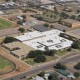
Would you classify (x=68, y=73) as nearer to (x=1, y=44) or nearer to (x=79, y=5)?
(x=1, y=44)

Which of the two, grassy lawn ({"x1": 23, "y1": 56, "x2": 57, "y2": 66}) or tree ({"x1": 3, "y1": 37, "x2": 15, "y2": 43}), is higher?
tree ({"x1": 3, "y1": 37, "x2": 15, "y2": 43})

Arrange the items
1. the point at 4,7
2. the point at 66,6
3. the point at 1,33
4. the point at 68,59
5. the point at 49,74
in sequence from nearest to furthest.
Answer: the point at 49,74 < the point at 68,59 < the point at 1,33 < the point at 4,7 < the point at 66,6

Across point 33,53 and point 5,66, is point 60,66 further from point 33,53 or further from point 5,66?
point 5,66

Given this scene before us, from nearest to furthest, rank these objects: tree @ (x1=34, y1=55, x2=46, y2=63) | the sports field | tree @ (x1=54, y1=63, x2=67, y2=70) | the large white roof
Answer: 1. the sports field
2. tree @ (x1=54, y1=63, x2=67, y2=70)
3. tree @ (x1=34, y1=55, x2=46, y2=63)
4. the large white roof

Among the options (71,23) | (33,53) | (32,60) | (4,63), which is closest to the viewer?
(4,63)

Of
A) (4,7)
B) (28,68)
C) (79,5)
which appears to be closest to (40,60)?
(28,68)

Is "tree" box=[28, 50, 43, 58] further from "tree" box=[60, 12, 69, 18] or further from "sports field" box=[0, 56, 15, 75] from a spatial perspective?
"tree" box=[60, 12, 69, 18]

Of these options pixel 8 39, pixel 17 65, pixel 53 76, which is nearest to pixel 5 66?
pixel 17 65

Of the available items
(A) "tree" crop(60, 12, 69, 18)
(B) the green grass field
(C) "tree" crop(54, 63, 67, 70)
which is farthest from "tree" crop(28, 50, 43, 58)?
(A) "tree" crop(60, 12, 69, 18)
